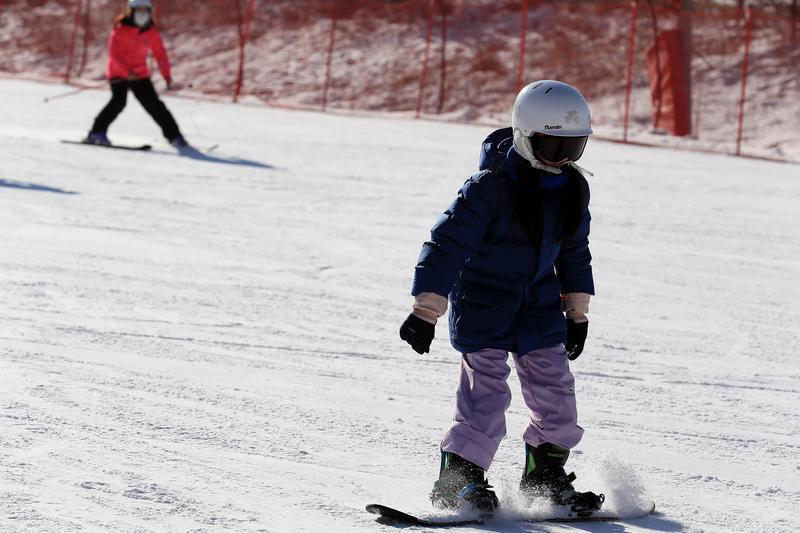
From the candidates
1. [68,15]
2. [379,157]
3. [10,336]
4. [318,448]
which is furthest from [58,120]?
[68,15]

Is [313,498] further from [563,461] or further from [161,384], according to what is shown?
[161,384]

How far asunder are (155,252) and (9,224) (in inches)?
49.1

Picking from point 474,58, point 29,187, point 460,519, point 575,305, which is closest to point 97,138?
point 29,187

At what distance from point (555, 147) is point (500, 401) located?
30.4 inches

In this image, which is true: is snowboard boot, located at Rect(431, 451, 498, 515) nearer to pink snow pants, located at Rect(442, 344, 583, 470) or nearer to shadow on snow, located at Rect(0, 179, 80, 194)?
pink snow pants, located at Rect(442, 344, 583, 470)

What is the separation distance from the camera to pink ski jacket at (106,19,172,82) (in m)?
14.0

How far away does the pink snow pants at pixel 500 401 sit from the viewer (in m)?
3.88

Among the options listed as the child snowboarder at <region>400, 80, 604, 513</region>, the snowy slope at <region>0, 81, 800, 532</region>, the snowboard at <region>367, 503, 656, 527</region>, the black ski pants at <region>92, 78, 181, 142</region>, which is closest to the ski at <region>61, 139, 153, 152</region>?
the black ski pants at <region>92, 78, 181, 142</region>

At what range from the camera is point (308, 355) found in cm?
602

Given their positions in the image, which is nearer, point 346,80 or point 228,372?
point 228,372

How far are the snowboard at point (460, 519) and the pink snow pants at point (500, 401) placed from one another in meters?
0.18

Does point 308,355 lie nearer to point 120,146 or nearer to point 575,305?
point 575,305

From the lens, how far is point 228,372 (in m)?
5.58

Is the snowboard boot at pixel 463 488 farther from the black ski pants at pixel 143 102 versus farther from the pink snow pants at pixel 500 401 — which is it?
the black ski pants at pixel 143 102
